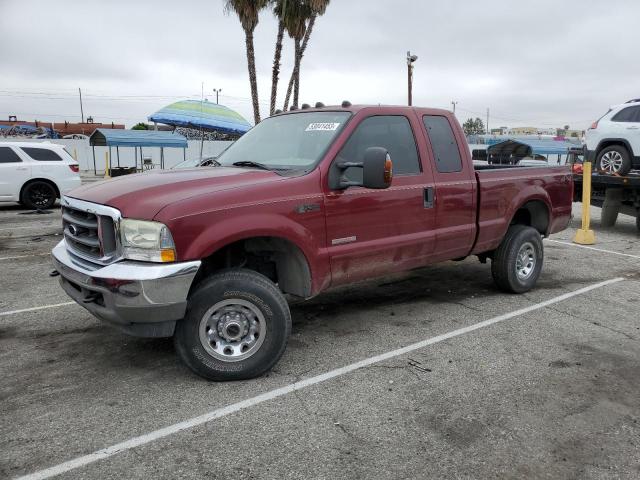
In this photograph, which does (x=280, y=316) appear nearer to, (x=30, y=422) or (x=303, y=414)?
(x=303, y=414)

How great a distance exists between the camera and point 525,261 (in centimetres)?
605

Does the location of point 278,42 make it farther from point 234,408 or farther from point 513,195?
point 234,408

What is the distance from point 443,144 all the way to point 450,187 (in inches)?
17.4

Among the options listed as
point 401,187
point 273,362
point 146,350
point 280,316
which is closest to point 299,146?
point 401,187

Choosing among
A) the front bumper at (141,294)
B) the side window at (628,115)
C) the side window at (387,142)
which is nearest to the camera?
the front bumper at (141,294)

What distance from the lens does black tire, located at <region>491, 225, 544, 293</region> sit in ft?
18.9

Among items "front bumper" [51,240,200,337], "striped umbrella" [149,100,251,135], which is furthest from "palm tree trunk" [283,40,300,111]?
"front bumper" [51,240,200,337]

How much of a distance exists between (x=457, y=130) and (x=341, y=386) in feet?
9.72

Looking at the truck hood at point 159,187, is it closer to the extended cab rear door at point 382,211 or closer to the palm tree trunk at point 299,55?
the extended cab rear door at point 382,211

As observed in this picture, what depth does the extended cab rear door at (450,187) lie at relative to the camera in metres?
4.94

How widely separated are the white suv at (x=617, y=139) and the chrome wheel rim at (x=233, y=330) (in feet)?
33.4

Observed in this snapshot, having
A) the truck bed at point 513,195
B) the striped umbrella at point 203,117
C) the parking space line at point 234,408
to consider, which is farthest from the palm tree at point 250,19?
the parking space line at point 234,408

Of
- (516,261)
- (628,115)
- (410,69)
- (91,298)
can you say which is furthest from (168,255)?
(410,69)

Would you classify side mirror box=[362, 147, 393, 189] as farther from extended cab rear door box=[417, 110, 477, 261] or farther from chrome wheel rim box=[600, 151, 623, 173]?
chrome wheel rim box=[600, 151, 623, 173]
